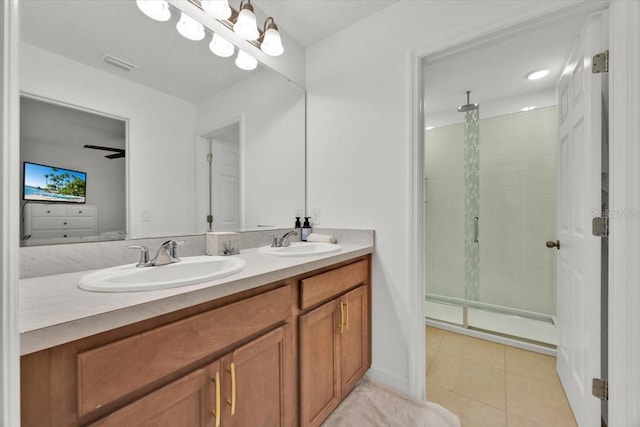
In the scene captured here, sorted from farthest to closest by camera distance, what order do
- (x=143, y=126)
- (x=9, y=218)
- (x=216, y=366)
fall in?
1. (x=143, y=126)
2. (x=216, y=366)
3. (x=9, y=218)

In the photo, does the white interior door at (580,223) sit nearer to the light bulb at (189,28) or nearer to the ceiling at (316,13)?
the ceiling at (316,13)

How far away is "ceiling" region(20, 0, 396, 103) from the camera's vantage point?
0.92 metres

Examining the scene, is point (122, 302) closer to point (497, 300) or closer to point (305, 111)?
point (305, 111)

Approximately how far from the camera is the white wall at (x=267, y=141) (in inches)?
61.6

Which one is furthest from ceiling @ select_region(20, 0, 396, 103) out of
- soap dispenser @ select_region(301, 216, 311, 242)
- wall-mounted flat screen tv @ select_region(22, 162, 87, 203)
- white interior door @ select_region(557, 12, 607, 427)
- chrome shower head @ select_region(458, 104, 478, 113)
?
chrome shower head @ select_region(458, 104, 478, 113)

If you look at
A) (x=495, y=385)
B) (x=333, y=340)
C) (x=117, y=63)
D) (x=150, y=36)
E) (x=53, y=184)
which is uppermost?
(x=150, y=36)

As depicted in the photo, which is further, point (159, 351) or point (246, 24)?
point (246, 24)

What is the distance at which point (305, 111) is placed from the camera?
6.55 ft

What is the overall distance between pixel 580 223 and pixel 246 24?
1981 millimetres

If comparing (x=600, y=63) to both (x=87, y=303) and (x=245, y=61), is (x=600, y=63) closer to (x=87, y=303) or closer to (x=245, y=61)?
(x=245, y=61)

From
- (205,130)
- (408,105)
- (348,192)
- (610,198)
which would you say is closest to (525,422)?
(610,198)

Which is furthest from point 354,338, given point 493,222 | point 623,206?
point 493,222

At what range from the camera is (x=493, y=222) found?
272 centimetres

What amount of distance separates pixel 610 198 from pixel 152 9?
83.2 inches
